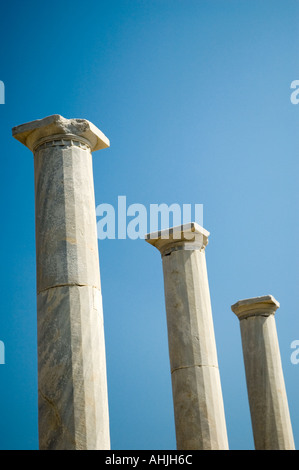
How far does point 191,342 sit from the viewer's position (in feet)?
120

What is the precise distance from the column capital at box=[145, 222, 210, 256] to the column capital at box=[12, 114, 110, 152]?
1230 centimetres

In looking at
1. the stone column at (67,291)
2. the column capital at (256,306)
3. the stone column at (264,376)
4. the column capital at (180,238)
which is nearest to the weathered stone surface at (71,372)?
the stone column at (67,291)

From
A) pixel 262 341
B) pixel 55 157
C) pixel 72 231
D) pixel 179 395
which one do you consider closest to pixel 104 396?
pixel 72 231

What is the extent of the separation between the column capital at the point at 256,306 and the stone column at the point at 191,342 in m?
11.6

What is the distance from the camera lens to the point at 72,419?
22.8 meters

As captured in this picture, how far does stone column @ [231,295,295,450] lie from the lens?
46.6 metres

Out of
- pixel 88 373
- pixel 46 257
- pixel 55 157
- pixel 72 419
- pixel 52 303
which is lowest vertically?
pixel 72 419

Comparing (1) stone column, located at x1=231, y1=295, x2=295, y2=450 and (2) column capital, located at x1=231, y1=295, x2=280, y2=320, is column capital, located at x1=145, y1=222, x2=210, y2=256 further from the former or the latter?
(1) stone column, located at x1=231, y1=295, x2=295, y2=450

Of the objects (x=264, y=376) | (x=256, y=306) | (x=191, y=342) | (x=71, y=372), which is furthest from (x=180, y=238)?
(x=71, y=372)

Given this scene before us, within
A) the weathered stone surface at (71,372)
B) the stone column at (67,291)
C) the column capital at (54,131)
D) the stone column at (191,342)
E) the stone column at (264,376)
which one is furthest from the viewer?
the stone column at (264,376)

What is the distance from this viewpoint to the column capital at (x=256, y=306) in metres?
49.2

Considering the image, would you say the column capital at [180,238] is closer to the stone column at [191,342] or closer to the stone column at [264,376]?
the stone column at [191,342]
